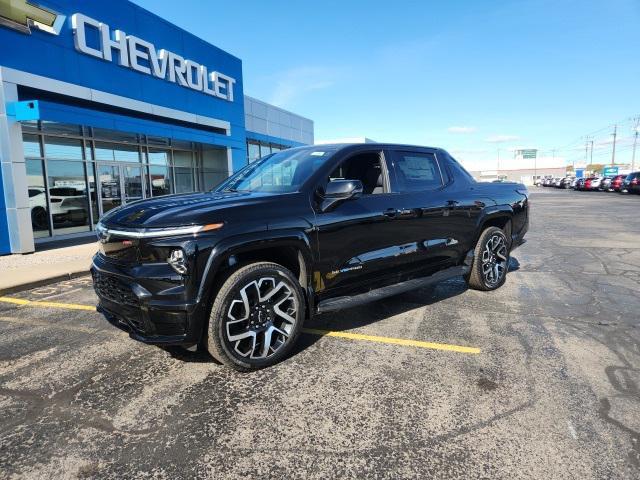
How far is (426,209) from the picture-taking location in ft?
15.8

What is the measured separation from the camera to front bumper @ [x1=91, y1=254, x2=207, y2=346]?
10.1 ft

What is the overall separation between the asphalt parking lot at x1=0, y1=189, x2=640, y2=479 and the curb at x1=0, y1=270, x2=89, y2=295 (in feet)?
5.61

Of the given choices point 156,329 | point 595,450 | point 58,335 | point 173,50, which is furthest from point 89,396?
point 173,50

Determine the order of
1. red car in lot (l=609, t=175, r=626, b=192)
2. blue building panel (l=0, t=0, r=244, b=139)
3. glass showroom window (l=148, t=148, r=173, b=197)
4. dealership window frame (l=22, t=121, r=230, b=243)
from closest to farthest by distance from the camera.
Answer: blue building panel (l=0, t=0, r=244, b=139) < dealership window frame (l=22, t=121, r=230, b=243) < glass showroom window (l=148, t=148, r=173, b=197) < red car in lot (l=609, t=175, r=626, b=192)

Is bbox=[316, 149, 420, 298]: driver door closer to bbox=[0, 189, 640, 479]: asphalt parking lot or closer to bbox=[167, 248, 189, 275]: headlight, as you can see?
bbox=[0, 189, 640, 479]: asphalt parking lot

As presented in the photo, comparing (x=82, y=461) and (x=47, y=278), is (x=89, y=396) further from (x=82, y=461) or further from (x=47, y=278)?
(x=47, y=278)

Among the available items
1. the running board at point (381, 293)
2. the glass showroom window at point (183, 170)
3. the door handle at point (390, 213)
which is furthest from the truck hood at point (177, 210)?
the glass showroom window at point (183, 170)

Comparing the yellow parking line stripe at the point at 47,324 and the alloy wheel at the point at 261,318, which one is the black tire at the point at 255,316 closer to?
the alloy wheel at the point at 261,318

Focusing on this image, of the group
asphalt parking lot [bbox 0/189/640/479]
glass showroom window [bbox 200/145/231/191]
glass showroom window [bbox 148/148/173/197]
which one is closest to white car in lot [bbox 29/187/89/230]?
glass showroom window [bbox 148/148/173/197]

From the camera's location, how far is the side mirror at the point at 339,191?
146 inches

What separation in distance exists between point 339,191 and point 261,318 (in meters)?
1.24

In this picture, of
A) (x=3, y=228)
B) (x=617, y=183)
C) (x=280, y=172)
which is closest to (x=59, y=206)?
(x=3, y=228)

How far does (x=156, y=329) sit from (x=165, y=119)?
44.9 ft

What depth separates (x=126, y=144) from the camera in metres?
14.8
